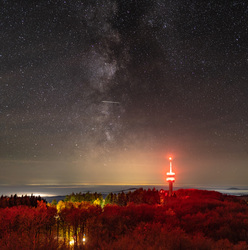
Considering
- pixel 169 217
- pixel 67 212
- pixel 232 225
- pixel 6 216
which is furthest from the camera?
pixel 67 212

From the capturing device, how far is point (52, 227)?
1823cm

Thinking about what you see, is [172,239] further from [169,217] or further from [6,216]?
[6,216]

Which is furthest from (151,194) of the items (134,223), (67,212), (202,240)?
(202,240)

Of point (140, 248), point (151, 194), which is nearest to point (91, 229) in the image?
point (140, 248)

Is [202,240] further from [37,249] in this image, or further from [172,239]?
[37,249]

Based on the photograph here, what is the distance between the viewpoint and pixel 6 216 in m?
16.1

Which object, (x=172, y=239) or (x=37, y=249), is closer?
(x=37, y=249)

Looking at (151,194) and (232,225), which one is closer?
(232,225)

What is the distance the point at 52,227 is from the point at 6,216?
3.38 meters

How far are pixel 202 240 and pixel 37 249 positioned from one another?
573 centimetres

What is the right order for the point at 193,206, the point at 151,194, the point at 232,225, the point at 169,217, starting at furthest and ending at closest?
the point at 151,194 → the point at 193,206 → the point at 169,217 → the point at 232,225

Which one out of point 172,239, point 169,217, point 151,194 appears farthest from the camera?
point 151,194

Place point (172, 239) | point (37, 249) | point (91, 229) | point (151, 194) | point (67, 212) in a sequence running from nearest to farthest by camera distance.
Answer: point (37, 249), point (172, 239), point (91, 229), point (67, 212), point (151, 194)

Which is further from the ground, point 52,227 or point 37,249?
point 37,249
